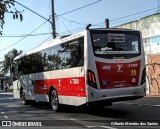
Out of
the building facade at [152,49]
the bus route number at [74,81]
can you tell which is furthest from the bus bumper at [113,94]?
the building facade at [152,49]

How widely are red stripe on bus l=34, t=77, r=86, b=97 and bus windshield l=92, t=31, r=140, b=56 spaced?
128 centimetres

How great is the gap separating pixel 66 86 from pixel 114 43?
2.92 meters

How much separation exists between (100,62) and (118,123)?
2559 mm

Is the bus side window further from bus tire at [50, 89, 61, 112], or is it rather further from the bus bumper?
bus tire at [50, 89, 61, 112]

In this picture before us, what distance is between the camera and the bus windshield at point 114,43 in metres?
14.8

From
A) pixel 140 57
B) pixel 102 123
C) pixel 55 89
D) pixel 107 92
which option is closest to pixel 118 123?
pixel 102 123

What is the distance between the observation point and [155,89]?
91.1 ft

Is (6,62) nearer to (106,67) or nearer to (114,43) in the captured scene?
(114,43)

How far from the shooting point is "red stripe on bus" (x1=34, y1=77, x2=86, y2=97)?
15.1m

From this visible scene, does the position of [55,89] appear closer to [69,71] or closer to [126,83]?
[69,71]

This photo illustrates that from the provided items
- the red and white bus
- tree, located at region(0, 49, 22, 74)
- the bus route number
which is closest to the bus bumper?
the red and white bus

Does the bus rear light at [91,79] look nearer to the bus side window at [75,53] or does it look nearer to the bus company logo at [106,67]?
the bus company logo at [106,67]

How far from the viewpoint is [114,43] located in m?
15.0

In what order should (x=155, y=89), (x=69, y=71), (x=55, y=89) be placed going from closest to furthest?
(x=69, y=71)
(x=55, y=89)
(x=155, y=89)
